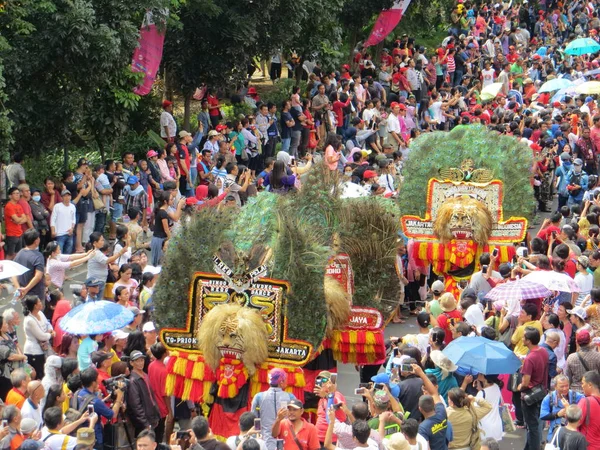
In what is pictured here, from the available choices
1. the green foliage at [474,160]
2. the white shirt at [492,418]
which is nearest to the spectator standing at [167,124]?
the green foliage at [474,160]

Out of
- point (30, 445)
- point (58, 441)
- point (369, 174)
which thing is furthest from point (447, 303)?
point (30, 445)

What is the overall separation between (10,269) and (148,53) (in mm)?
7192

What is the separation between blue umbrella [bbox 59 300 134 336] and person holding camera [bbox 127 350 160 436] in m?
0.47

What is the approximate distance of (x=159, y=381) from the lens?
39.0 feet

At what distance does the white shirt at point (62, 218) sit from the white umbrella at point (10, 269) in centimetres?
343

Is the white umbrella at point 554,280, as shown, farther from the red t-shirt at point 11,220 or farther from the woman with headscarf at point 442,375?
the red t-shirt at point 11,220

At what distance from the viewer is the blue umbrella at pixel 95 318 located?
11.9 metres

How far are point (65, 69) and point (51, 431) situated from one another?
8.87 meters

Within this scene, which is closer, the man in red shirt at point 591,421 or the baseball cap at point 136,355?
the man in red shirt at point 591,421

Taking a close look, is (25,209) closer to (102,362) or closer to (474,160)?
(102,362)

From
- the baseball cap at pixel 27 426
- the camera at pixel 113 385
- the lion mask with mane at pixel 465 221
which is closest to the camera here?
the baseball cap at pixel 27 426

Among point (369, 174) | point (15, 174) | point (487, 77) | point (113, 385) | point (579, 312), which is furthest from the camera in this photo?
point (487, 77)

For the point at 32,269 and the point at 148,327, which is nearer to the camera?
the point at 148,327

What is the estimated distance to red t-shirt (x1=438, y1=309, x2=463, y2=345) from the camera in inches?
520
